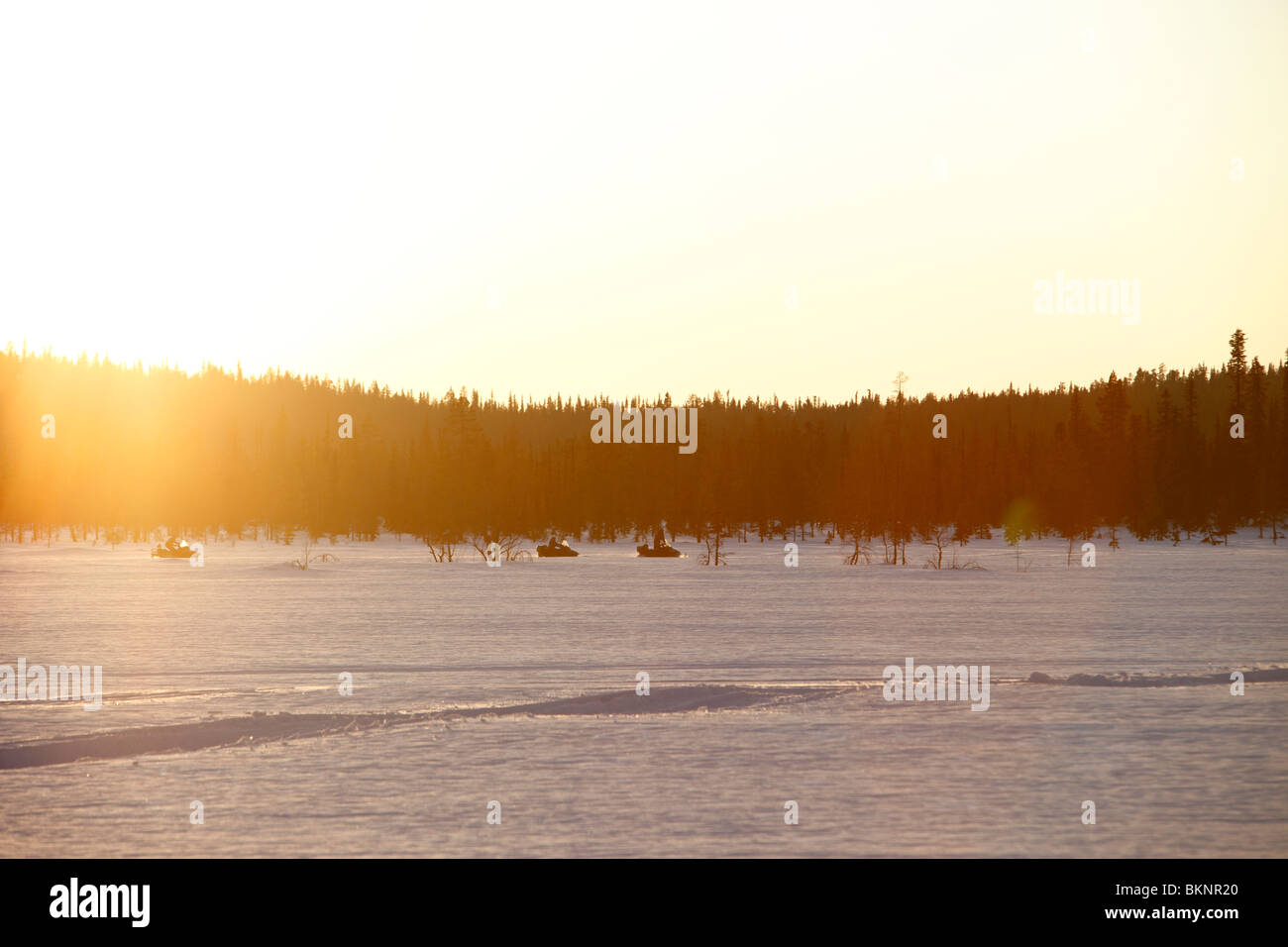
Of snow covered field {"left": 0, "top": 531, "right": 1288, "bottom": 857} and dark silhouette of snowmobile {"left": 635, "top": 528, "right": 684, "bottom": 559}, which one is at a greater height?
snow covered field {"left": 0, "top": 531, "right": 1288, "bottom": 857}

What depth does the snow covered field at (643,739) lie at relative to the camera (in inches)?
400

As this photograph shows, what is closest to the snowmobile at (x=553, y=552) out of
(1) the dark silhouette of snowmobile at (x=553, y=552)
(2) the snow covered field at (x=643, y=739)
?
(1) the dark silhouette of snowmobile at (x=553, y=552)

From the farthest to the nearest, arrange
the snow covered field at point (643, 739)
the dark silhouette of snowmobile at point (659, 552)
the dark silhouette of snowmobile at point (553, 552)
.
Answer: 1. the dark silhouette of snowmobile at point (553, 552)
2. the dark silhouette of snowmobile at point (659, 552)
3. the snow covered field at point (643, 739)

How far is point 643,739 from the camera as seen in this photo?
14.4 metres

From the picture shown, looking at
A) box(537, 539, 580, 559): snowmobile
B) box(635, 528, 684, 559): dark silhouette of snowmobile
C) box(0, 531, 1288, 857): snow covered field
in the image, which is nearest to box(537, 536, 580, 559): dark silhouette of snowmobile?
box(537, 539, 580, 559): snowmobile

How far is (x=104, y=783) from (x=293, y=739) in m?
2.52

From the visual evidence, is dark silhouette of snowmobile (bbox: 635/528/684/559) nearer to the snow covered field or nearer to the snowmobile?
the snowmobile

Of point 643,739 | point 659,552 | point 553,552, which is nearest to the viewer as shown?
point 643,739

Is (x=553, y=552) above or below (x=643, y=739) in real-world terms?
below

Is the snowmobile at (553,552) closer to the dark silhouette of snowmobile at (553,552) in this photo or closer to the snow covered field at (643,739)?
the dark silhouette of snowmobile at (553,552)

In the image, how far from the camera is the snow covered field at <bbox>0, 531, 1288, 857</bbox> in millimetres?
10172

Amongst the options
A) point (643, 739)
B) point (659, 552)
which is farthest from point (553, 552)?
point (643, 739)

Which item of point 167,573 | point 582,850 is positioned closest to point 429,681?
point 582,850

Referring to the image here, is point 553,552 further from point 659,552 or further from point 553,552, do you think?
point 659,552
